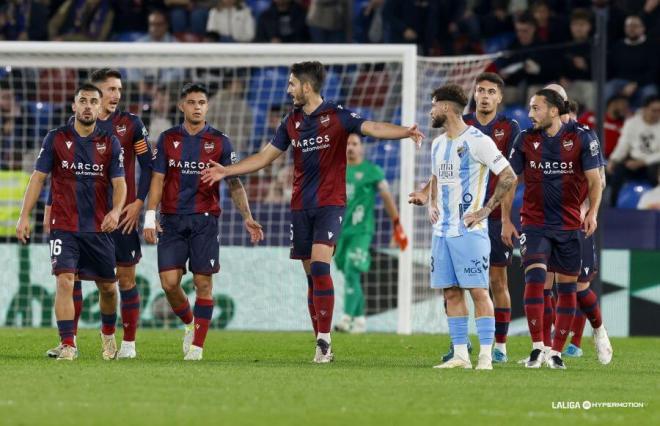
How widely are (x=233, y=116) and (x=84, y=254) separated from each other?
7885 millimetres

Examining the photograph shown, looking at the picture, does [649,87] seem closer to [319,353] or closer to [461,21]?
[461,21]

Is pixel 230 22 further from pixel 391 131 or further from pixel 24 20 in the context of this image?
pixel 391 131

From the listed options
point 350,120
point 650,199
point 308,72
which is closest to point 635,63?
point 650,199

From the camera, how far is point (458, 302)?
10.3 metres

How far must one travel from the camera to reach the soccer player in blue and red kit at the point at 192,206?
1139cm

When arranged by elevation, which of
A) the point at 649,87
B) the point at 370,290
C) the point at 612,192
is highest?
the point at 649,87

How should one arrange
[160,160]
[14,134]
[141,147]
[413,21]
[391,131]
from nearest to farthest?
[391,131], [160,160], [141,147], [14,134], [413,21]

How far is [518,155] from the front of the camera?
37.7 feet

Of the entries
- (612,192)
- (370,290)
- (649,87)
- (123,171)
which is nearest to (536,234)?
(123,171)

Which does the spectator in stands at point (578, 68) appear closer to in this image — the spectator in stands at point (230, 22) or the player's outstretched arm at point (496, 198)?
the spectator in stands at point (230, 22)

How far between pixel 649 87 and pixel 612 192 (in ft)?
8.32

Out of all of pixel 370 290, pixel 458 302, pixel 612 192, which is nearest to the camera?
pixel 458 302

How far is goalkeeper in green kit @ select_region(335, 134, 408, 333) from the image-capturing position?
16672 mm

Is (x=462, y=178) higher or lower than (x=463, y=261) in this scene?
higher
